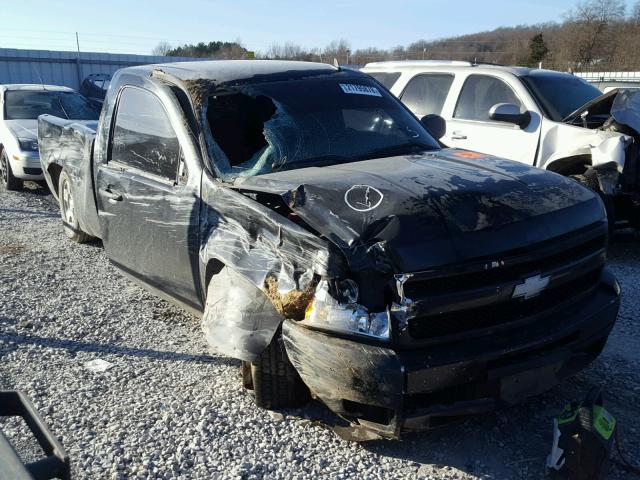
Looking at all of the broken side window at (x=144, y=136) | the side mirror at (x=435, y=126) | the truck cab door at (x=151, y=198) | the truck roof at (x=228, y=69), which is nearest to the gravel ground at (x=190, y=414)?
the truck cab door at (x=151, y=198)

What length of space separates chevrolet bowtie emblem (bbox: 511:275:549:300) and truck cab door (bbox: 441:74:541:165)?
412cm

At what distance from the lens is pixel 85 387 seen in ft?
11.7

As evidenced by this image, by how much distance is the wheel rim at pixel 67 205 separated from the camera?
644 cm

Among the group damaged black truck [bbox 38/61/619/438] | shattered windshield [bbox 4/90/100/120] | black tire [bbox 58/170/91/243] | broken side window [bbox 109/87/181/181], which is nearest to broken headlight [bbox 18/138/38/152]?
shattered windshield [bbox 4/90/100/120]

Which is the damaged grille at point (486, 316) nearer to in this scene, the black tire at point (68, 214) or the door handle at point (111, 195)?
the door handle at point (111, 195)

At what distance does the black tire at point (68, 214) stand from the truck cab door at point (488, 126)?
177 inches

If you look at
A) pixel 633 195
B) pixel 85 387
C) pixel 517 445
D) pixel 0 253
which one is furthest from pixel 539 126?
pixel 0 253

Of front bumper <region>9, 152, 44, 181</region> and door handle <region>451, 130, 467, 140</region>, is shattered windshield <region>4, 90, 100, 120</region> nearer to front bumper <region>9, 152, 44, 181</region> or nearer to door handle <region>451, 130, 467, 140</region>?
front bumper <region>9, 152, 44, 181</region>

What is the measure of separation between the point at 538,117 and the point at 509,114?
507 millimetres

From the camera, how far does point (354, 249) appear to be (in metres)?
2.66

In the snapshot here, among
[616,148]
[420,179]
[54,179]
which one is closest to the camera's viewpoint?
[420,179]

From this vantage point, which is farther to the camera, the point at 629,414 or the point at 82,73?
the point at 82,73

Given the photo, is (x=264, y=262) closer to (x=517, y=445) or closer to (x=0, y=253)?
(x=517, y=445)

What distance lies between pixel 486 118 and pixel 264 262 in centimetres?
514
